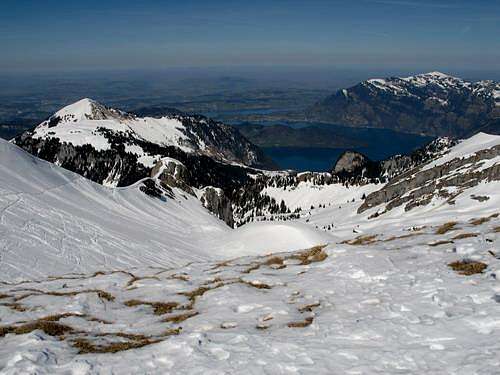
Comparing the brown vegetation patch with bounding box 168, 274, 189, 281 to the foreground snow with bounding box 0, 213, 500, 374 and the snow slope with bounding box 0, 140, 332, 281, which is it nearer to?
the foreground snow with bounding box 0, 213, 500, 374

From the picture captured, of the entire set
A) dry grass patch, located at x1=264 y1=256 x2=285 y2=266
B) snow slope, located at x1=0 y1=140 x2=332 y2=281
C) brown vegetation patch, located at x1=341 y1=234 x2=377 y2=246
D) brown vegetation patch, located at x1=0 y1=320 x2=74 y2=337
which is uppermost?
brown vegetation patch, located at x1=0 y1=320 x2=74 y2=337

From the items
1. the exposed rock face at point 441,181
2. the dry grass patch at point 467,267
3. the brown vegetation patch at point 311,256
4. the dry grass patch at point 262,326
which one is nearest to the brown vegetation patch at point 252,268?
the brown vegetation patch at point 311,256

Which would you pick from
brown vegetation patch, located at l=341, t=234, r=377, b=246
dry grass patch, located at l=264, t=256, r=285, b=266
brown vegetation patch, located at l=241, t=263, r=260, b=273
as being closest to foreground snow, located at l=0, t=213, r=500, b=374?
brown vegetation patch, located at l=241, t=263, r=260, b=273

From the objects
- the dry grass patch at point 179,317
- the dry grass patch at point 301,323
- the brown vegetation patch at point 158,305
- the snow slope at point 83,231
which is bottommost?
the snow slope at point 83,231

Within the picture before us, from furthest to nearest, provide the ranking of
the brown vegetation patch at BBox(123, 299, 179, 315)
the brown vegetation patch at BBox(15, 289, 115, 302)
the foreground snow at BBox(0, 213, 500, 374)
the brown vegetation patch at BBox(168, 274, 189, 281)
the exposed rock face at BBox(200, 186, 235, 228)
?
the exposed rock face at BBox(200, 186, 235, 228), the brown vegetation patch at BBox(168, 274, 189, 281), the brown vegetation patch at BBox(15, 289, 115, 302), the brown vegetation patch at BBox(123, 299, 179, 315), the foreground snow at BBox(0, 213, 500, 374)

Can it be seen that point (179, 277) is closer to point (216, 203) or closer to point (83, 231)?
point (83, 231)

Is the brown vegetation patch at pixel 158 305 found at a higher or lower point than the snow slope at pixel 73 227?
higher


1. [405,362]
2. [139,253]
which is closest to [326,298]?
[405,362]

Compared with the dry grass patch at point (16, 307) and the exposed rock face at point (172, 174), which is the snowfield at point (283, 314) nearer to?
the dry grass patch at point (16, 307)
